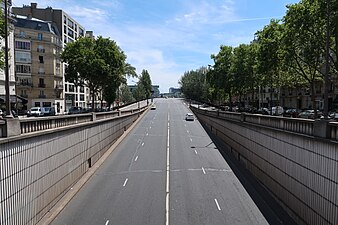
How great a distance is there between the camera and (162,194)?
1969 centimetres

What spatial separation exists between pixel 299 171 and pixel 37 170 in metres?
10.4

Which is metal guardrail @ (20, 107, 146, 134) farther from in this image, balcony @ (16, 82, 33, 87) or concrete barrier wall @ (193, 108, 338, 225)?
balcony @ (16, 82, 33, 87)

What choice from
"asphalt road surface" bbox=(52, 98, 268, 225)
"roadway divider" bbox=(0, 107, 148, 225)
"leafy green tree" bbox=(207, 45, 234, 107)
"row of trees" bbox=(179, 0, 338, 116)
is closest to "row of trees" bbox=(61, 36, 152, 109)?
"leafy green tree" bbox=(207, 45, 234, 107)

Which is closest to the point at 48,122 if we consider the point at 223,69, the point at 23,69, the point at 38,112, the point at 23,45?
the point at 38,112

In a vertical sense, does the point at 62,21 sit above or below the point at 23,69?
above

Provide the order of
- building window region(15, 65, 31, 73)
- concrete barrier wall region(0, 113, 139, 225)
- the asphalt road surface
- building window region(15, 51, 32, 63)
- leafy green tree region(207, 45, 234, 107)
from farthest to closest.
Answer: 1. building window region(15, 65, 31, 73)
2. building window region(15, 51, 32, 63)
3. leafy green tree region(207, 45, 234, 107)
4. the asphalt road surface
5. concrete barrier wall region(0, 113, 139, 225)

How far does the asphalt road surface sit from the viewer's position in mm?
15562

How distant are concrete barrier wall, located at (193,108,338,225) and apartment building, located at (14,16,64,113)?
7631cm

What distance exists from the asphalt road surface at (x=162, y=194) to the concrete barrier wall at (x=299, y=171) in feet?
5.06

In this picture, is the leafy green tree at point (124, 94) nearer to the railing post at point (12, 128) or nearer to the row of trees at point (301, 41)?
the row of trees at point (301, 41)

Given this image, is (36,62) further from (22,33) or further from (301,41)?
(301,41)

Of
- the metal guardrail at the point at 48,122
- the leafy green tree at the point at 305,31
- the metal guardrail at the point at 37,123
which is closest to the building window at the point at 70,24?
the leafy green tree at the point at 305,31

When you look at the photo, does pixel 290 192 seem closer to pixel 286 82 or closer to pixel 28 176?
pixel 28 176

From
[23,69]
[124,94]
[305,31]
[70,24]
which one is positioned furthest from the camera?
[124,94]
